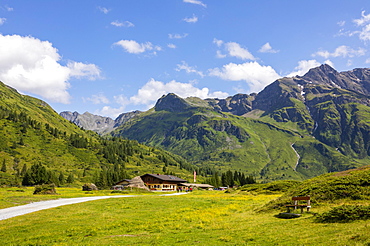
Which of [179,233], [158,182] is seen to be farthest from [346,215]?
[158,182]

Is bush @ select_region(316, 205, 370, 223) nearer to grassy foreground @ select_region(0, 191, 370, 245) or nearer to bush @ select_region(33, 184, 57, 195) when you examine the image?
grassy foreground @ select_region(0, 191, 370, 245)

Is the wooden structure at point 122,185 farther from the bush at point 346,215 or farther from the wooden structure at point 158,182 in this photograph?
the bush at point 346,215

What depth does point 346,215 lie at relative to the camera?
64.4 ft

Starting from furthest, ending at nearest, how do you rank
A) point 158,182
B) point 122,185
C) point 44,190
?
point 158,182 → point 122,185 → point 44,190

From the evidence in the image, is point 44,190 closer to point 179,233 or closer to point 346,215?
point 179,233

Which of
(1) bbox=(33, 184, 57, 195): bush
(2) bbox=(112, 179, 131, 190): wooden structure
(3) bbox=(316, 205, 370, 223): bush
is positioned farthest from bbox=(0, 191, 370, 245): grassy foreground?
(2) bbox=(112, 179, 131, 190): wooden structure

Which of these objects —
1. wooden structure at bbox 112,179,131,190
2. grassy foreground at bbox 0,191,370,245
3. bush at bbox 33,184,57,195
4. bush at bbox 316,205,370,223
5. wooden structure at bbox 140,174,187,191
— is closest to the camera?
grassy foreground at bbox 0,191,370,245

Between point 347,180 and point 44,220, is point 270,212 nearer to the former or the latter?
point 347,180

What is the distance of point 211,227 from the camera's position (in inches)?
934

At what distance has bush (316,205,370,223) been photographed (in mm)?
19203

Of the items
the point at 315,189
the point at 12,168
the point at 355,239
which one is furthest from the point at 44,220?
the point at 12,168

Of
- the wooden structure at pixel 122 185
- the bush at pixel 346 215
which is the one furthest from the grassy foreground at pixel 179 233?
the wooden structure at pixel 122 185

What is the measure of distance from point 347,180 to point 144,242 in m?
24.3

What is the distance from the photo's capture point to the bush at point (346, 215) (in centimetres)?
1920
